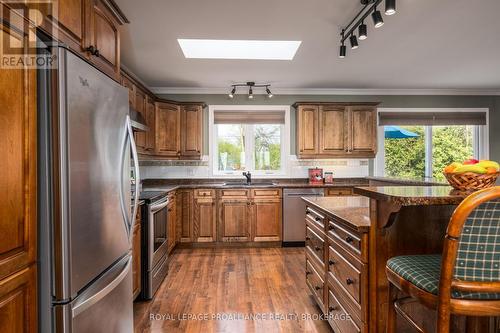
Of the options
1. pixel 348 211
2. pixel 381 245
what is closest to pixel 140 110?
pixel 348 211

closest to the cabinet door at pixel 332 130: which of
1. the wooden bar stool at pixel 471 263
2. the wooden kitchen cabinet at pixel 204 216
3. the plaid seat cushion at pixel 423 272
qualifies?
the wooden kitchen cabinet at pixel 204 216

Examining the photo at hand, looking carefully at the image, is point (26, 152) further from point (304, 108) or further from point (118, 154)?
point (304, 108)

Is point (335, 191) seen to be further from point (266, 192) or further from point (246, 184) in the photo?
point (246, 184)

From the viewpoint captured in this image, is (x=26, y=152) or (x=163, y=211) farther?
(x=163, y=211)

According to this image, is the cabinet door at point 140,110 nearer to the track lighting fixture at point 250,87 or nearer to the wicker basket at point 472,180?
the track lighting fixture at point 250,87

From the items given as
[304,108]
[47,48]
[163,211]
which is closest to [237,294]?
[163,211]

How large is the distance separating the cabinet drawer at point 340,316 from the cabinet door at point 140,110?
2.72m

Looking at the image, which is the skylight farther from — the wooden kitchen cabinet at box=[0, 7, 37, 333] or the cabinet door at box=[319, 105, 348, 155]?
the wooden kitchen cabinet at box=[0, 7, 37, 333]

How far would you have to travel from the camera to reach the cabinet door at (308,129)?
4.76 m

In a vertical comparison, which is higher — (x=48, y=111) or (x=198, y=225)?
(x=48, y=111)

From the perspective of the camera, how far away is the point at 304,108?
476cm

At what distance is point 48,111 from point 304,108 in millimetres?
3984

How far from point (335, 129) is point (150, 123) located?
2875 mm

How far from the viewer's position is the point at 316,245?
242cm
